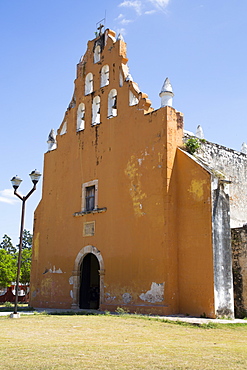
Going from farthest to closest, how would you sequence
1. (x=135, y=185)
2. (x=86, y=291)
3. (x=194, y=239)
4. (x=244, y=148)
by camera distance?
(x=244, y=148), (x=86, y=291), (x=135, y=185), (x=194, y=239)

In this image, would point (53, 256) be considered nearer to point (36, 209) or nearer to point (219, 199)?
point (36, 209)

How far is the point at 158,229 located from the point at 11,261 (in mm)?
23696

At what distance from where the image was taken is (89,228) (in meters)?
15.1

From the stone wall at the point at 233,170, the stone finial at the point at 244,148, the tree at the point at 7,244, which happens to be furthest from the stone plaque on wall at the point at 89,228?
the tree at the point at 7,244

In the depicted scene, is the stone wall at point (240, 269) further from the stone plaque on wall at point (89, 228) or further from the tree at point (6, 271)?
the tree at point (6, 271)

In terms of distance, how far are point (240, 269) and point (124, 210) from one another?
4090mm

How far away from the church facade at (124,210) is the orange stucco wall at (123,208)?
0.03 metres

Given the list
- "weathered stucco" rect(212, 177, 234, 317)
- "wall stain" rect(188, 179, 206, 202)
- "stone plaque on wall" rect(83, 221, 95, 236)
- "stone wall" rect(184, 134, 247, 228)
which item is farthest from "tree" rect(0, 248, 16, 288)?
"weathered stucco" rect(212, 177, 234, 317)

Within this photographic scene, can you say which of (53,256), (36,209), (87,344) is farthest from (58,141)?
(87,344)

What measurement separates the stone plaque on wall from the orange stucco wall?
18 cm

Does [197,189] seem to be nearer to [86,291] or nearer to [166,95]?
[166,95]

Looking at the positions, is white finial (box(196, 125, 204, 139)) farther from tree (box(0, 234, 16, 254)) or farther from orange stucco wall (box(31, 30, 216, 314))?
tree (box(0, 234, 16, 254))

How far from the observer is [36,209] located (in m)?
18.2

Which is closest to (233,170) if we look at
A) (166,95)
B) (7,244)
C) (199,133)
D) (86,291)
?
(199,133)
